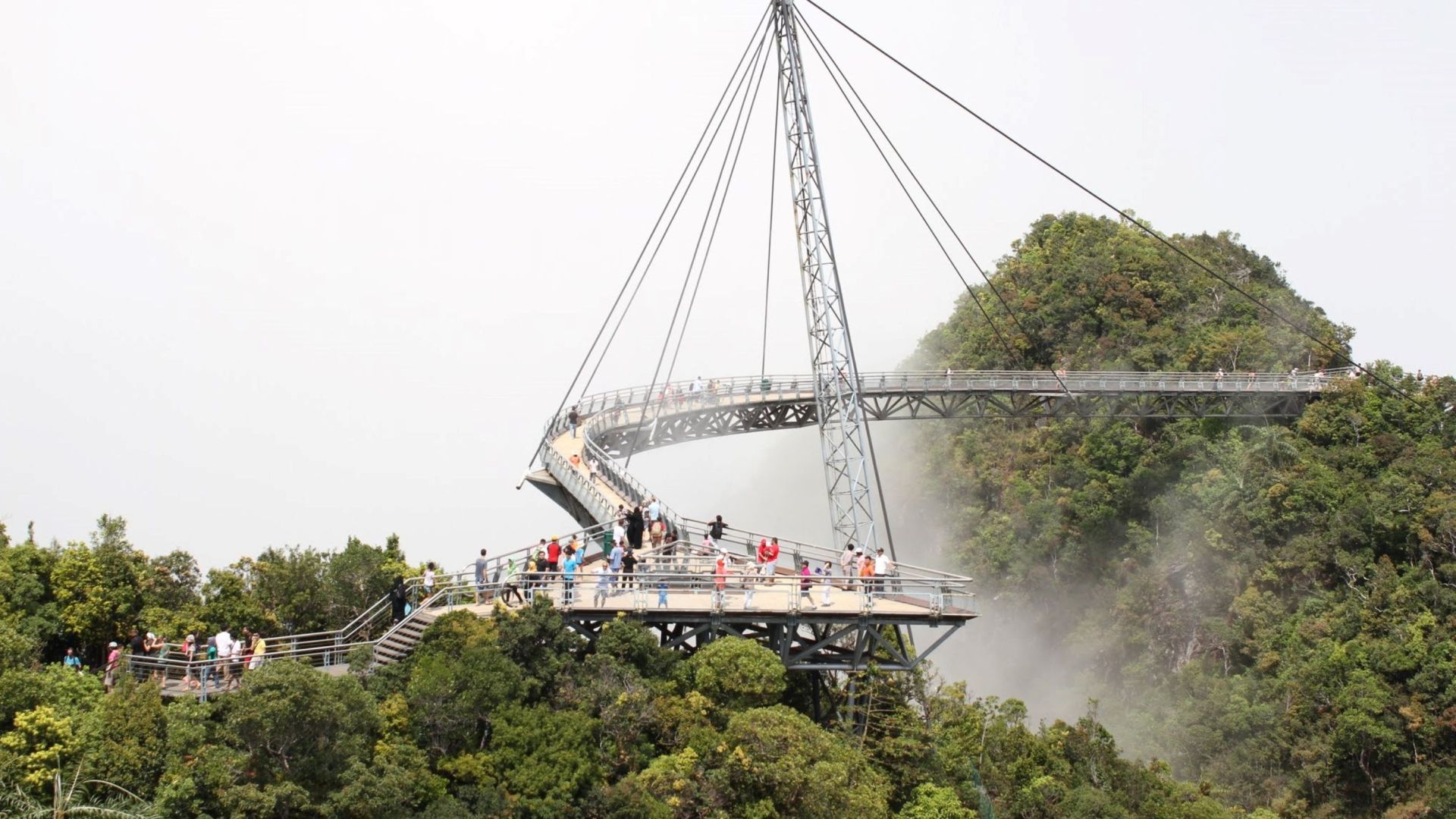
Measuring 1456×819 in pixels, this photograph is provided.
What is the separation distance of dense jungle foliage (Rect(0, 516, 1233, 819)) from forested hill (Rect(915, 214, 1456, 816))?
21.4 m

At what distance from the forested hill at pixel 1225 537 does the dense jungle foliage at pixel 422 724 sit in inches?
841

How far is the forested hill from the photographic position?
56.7 m

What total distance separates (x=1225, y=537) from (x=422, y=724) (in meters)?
50.4

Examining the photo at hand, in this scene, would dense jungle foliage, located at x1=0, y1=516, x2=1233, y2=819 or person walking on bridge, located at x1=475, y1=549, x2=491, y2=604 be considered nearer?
dense jungle foliage, located at x1=0, y1=516, x2=1233, y2=819

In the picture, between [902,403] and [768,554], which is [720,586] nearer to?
[768,554]

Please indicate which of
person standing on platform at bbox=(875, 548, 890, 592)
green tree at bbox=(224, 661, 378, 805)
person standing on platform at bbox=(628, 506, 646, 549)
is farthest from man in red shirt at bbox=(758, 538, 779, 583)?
green tree at bbox=(224, 661, 378, 805)

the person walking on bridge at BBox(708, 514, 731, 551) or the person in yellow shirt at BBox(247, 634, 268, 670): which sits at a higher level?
the person walking on bridge at BBox(708, 514, 731, 551)

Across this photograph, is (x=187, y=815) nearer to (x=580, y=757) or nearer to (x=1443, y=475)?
(x=580, y=757)

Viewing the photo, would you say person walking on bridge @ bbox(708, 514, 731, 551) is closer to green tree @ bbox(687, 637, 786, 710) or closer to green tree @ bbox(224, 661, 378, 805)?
green tree @ bbox(687, 637, 786, 710)

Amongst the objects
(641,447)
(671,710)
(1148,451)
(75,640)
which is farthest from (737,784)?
(1148,451)

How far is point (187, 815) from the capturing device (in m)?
28.8

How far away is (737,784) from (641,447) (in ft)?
101

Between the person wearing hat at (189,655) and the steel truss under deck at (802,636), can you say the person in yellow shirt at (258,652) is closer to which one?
the person wearing hat at (189,655)

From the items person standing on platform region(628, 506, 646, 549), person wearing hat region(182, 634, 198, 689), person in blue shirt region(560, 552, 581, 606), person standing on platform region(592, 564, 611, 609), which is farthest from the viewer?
person standing on platform region(628, 506, 646, 549)
